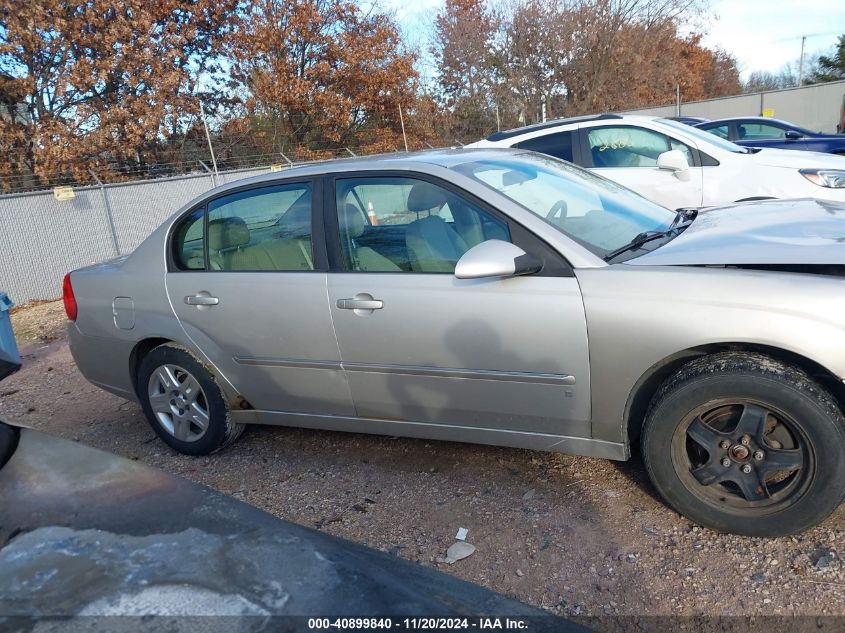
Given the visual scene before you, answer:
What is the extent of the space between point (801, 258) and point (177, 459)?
3543 millimetres

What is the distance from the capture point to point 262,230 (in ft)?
12.3

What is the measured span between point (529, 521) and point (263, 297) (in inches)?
70.3

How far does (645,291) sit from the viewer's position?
8.85 ft

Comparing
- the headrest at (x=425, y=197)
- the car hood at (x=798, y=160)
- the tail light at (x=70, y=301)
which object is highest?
the headrest at (x=425, y=197)

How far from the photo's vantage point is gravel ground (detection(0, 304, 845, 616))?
2.42m

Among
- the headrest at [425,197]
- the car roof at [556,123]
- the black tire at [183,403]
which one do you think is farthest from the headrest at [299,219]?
the car roof at [556,123]

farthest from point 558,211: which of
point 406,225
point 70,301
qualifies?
point 70,301

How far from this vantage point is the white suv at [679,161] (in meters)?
6.45

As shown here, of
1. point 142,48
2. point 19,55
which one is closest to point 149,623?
point 19,55

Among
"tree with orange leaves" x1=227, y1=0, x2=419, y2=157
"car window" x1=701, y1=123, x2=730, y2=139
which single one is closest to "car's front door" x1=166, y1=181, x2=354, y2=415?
"car window" x1=701, y1=123, x2=730, y2=139

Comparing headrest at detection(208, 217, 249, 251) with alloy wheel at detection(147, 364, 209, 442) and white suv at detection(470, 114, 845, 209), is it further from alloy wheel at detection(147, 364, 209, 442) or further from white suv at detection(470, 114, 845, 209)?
white suv at detection(470, 114, 845, 209)

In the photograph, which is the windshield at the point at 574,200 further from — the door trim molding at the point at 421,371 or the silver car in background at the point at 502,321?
the door trim molding at the point at 421,371

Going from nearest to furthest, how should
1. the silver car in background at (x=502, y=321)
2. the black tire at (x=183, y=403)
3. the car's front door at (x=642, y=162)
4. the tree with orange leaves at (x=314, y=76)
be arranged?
the silver car in background at (x=502, y=321) → the black tire at (x=183, y=403) → the car's front door at (x=642, y=162) → the tree with orange leaves at (x=314, y=76)

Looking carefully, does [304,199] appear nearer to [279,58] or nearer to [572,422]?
[572,422]
